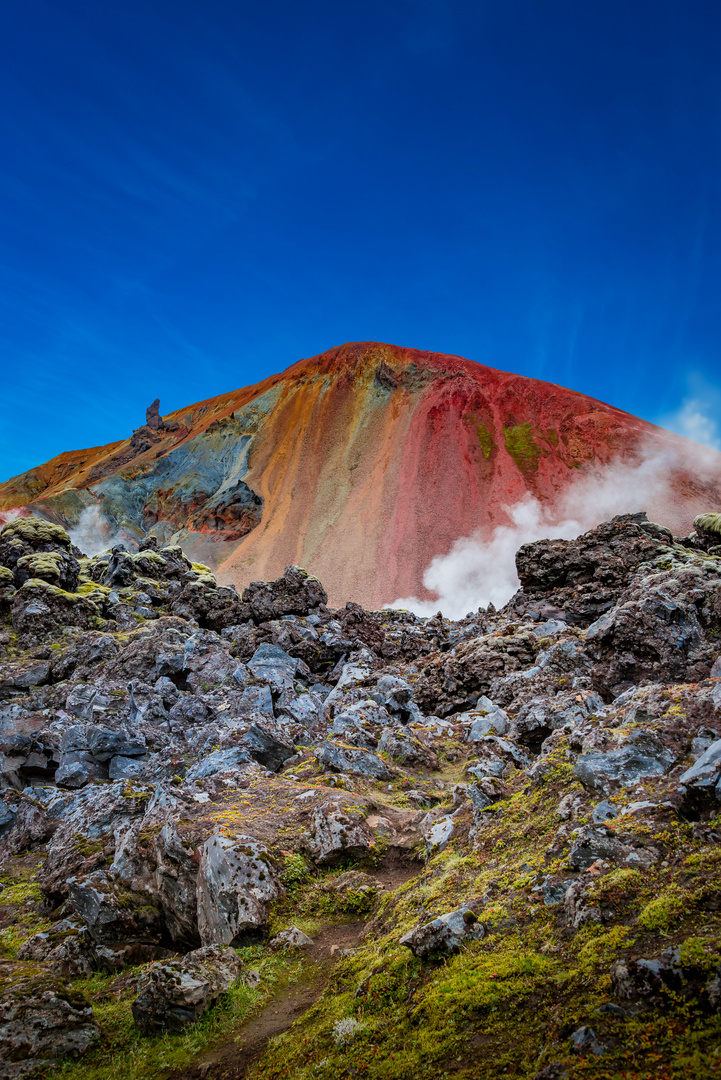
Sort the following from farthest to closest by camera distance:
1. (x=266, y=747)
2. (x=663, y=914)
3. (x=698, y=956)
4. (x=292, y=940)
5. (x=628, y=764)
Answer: (x=266, y=747), (x=292, y=940), (x=628, y=764), (x=663, y=914), (x=698, y=956)

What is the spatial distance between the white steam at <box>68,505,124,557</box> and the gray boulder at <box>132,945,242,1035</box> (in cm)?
7450

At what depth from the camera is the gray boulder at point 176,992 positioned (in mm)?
6359

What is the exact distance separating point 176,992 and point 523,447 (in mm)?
79443

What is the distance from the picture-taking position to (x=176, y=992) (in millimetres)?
6445

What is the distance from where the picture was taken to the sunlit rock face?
6662 centimetres

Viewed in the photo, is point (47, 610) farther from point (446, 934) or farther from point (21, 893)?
point (446, 934)

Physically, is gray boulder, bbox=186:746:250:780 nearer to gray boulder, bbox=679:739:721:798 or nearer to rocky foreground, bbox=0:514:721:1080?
rocky foreground, bbox=0:514:721:1080

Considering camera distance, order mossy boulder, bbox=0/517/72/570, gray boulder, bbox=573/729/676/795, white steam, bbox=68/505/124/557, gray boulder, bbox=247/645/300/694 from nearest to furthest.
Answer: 1. gray boulder, bbox=573/729/676/795
2. gray boulder, bbox=247/645/300/694
3. mossy boulder, bbox=0/517/72/570
4. white steam, bbox=68/505/124/557

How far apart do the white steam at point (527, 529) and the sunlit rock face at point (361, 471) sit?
0.68 metres

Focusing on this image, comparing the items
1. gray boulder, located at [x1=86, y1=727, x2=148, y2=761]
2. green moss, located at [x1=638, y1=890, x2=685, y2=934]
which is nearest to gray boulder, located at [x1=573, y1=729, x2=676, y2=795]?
green moss, located at [x1=638, y1=890, x2=685, y2=934]

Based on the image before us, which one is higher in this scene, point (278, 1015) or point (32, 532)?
point (32, 532)

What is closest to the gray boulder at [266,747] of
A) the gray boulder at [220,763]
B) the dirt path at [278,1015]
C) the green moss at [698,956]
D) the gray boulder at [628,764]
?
the gray boulder at [220,763]

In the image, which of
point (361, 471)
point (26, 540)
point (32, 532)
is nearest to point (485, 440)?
point (361, 471)

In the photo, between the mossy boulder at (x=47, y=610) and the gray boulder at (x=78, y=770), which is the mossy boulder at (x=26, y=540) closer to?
the mossy boulder at (x=47, y=610)
